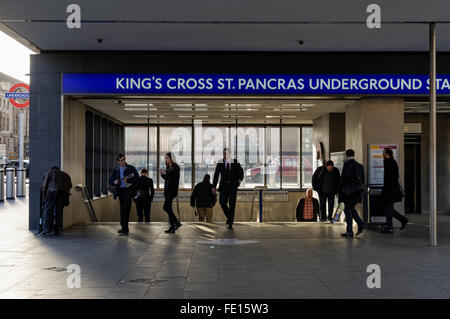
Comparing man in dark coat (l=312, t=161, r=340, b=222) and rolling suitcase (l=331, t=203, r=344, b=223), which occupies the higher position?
man in dark coat (l=312, t=161, r=340, b=222)

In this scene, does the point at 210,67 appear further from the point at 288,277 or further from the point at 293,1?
the point at 288,277

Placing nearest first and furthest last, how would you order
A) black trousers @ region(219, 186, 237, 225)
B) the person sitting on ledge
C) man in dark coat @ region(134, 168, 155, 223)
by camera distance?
black trousers @ region(219, 186, 237, 225)
the person sitting on ledge
man in dark coat @ region(134, 168, 155, 223)

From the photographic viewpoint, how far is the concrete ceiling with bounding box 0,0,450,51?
8.12 m

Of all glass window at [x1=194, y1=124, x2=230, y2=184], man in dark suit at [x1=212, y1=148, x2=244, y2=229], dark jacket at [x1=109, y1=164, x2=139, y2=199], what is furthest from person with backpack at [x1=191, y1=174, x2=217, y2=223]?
glass window at [x1=194, y1=124, x2=230, y2=184]

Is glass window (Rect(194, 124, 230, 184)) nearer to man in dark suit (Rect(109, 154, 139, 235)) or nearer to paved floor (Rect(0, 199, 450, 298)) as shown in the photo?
paved floor (Rect(0, 199, 450, 298))

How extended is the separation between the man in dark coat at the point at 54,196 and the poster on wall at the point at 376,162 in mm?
6808

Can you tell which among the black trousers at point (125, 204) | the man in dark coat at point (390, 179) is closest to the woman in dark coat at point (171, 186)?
the black trousers at point (125, 204)

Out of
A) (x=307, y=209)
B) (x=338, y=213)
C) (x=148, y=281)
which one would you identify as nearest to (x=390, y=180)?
(x=307, y=209)

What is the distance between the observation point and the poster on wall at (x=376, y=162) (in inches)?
459

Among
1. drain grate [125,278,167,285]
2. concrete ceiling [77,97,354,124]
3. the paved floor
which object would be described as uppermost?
concrete ceiling [77,97,354,124]

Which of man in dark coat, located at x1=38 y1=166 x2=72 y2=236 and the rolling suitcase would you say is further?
the rolling suitcase

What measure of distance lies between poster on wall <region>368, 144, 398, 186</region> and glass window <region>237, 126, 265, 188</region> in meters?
10.1

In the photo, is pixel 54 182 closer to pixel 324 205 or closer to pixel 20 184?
pixel 324 205

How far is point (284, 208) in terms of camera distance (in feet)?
65.5
